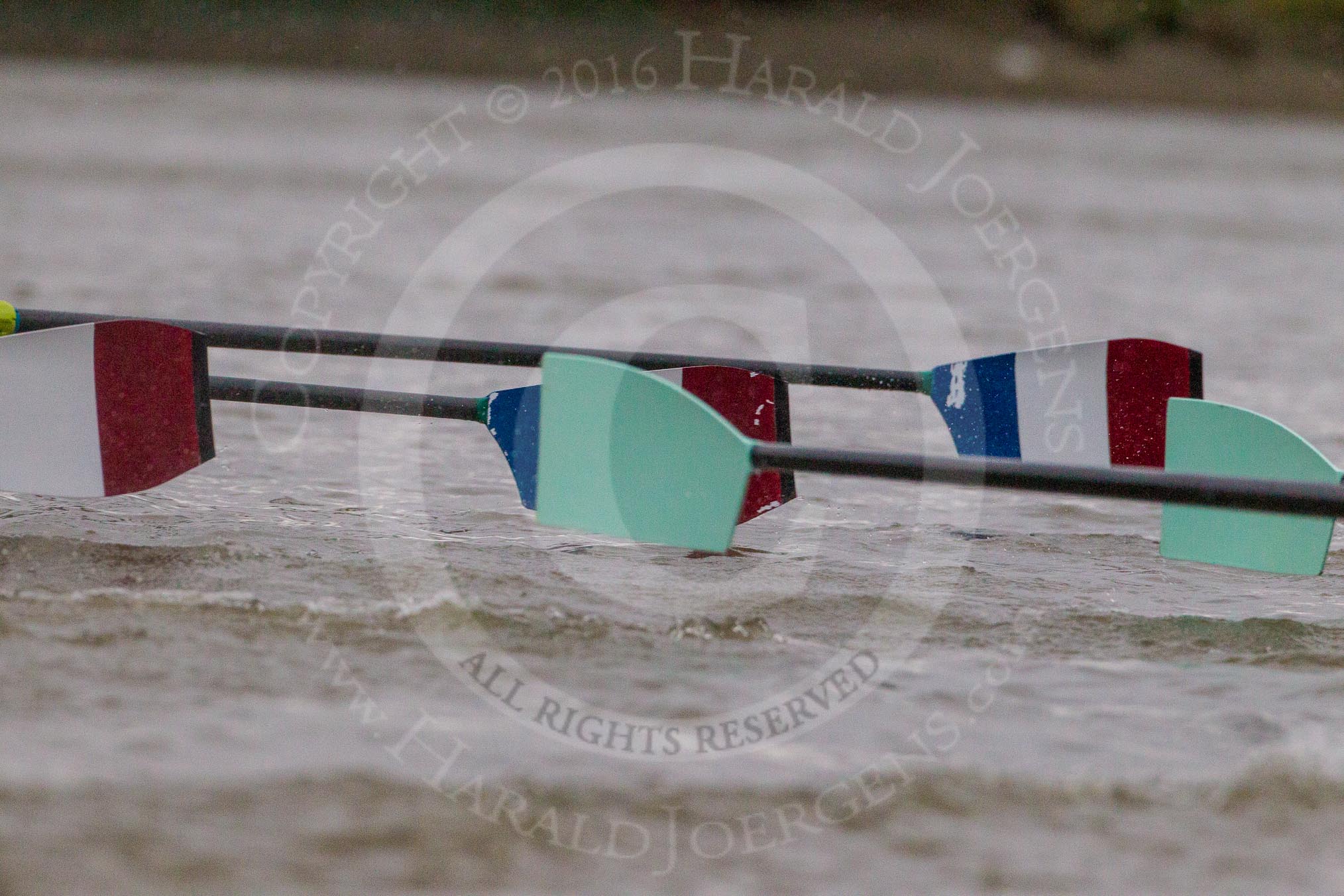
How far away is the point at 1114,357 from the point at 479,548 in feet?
5.50

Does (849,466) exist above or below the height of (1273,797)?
above

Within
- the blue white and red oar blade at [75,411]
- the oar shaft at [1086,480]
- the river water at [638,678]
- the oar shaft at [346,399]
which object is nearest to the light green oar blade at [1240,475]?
the river water at [638,678]

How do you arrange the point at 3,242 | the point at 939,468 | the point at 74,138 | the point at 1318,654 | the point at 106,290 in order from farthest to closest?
the point at 74,138 < the point at 3,242 < the point at 106,290 < the point at 1318,654 < the point at 939,468

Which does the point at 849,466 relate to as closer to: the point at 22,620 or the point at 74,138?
the point at 22,620

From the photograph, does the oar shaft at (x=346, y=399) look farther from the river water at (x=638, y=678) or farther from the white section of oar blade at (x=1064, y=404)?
the white section of oar blade at (x=1064, y=404)

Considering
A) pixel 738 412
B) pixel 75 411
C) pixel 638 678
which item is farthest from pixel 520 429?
pixel 75 411

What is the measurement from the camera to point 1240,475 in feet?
12.3

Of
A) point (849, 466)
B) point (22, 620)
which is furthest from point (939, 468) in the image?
point (22, 620)

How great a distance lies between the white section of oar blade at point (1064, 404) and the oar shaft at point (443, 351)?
0.28 metres

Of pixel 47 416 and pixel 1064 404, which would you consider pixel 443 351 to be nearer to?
pixel 47 416

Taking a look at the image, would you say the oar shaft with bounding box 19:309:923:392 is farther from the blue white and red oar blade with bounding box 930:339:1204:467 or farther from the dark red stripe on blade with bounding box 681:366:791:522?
the blue white and red oar blade with bounding box 930:339:1204:467

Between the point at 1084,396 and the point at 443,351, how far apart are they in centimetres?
165

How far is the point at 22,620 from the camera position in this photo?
3.13 metres

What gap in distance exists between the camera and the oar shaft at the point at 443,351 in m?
4.02
